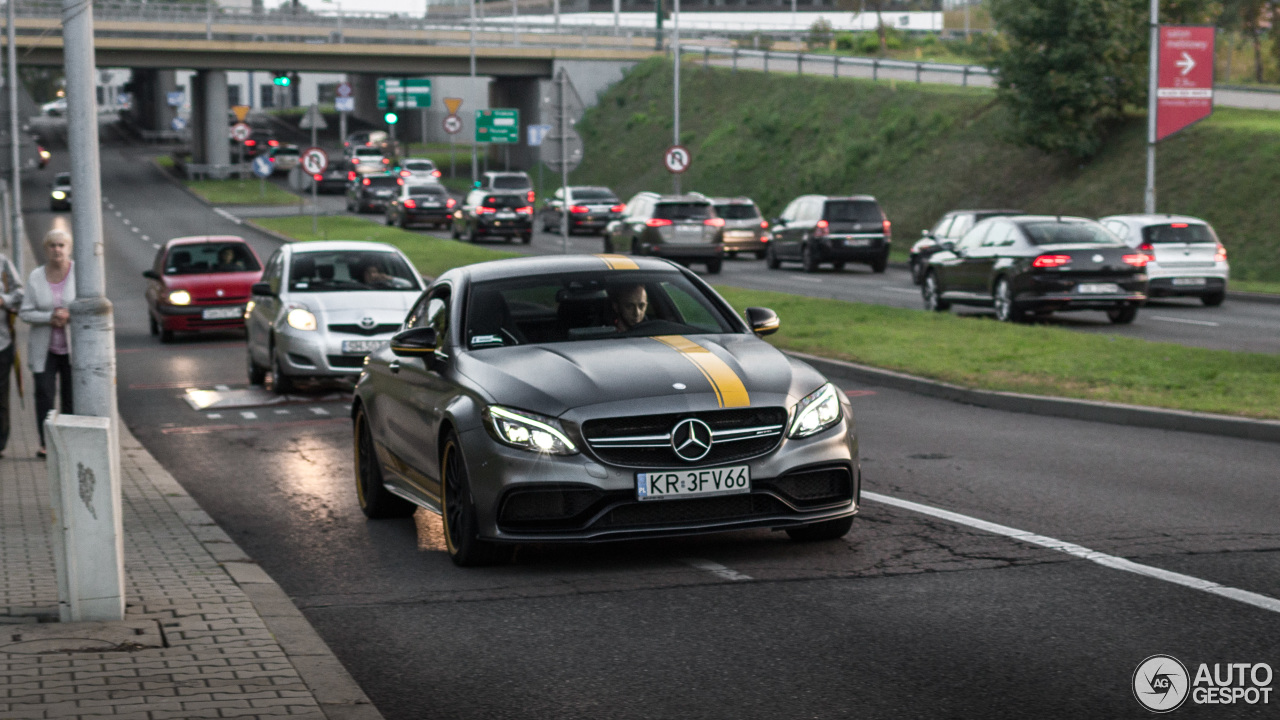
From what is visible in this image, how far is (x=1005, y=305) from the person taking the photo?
2312 cm

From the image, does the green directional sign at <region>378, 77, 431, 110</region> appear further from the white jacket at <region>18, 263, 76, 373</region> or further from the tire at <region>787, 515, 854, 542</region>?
the tire at <region>787, 515, 854, 542</region>

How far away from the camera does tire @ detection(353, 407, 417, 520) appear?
970cm

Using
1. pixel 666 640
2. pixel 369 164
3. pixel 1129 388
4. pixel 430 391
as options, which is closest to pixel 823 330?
pixel 1129 388

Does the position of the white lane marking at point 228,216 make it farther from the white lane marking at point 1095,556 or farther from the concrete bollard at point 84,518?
the concrete bollard at point 84,518

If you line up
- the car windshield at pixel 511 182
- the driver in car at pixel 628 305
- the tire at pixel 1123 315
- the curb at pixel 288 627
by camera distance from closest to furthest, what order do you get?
the curb at pixel 288 627
the driver in car at pixel 628 305
the tire at pixel 1123 315
the car windshield at pixel 511 182

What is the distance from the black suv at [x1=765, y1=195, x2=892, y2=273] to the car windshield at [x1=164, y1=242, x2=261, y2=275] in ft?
50.1

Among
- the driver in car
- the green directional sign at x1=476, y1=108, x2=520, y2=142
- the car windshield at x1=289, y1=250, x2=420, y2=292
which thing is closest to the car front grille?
the driver in car

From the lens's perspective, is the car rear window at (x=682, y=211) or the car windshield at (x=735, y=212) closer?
the car rear window at (x=682, y=211)

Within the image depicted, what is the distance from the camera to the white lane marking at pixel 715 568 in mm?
7472

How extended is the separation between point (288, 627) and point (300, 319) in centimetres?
1102

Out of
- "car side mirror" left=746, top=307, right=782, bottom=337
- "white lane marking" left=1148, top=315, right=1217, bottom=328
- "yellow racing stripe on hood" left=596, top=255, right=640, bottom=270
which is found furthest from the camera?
"white lane marking" left=1148, top=315, right=1217, bottom=328

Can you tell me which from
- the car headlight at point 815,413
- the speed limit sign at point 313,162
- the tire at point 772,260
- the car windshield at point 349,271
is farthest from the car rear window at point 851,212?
the car headlight at point 815,413

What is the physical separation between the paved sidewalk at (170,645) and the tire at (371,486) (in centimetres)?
108

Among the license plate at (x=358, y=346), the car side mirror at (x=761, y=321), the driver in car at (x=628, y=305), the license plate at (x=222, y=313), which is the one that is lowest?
the license plate at (x=222, y=313)
